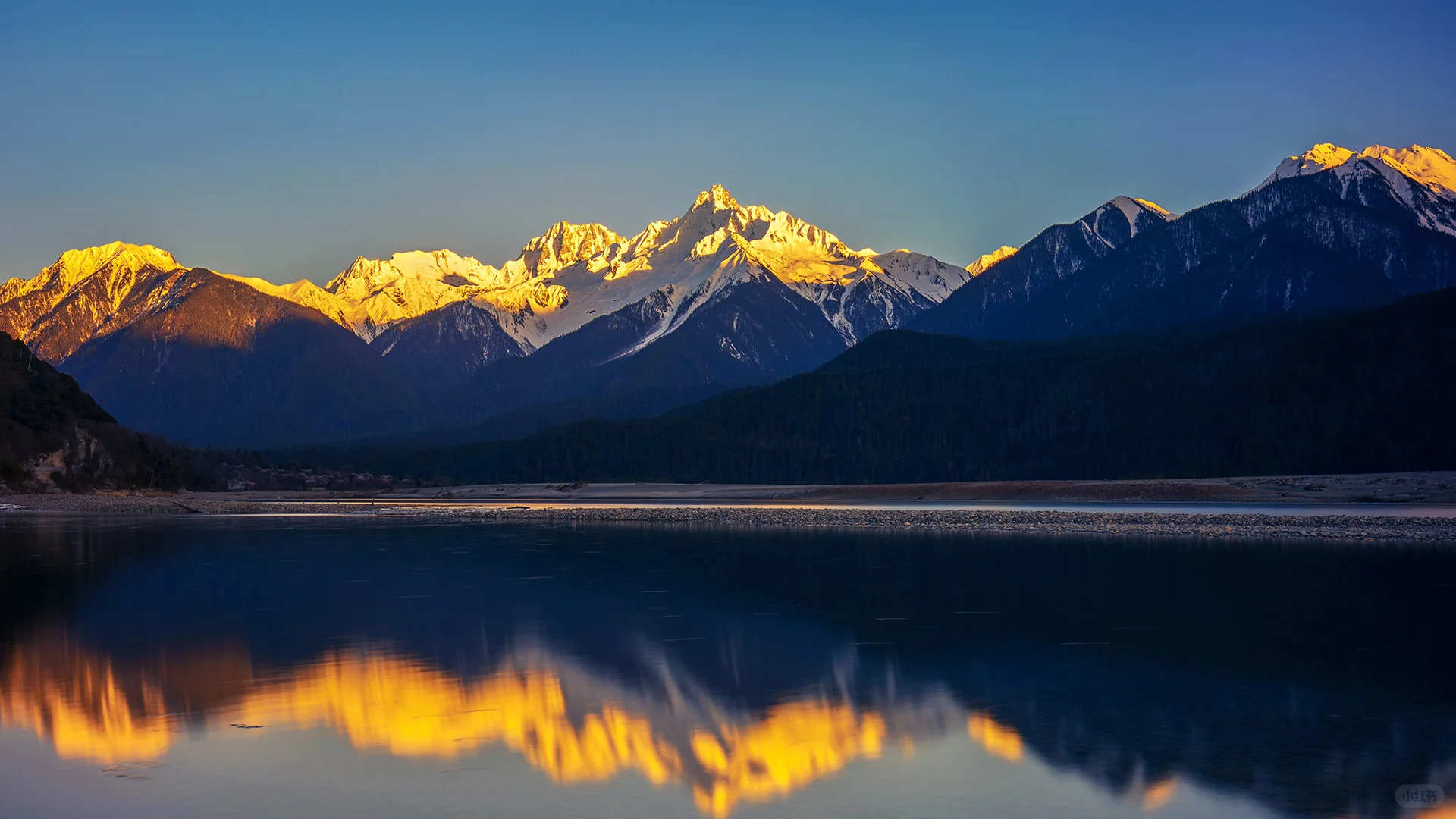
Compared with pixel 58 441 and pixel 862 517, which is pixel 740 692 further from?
pixel 58 441

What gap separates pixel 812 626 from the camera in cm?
3606

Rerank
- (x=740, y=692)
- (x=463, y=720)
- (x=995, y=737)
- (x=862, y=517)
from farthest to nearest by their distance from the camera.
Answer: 1. (x=862, y=517)
2. (x=740, y=692)
3. (x=463, y=720)
4. (x=995, y=737)

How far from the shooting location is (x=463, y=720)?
79.7 ft

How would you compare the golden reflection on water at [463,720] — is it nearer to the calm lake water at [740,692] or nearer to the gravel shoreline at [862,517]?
the calm lake water at [740,692]

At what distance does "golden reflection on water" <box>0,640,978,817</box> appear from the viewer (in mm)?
21156

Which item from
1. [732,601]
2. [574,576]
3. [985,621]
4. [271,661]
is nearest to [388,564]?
[574,576]

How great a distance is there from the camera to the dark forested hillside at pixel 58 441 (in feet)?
433

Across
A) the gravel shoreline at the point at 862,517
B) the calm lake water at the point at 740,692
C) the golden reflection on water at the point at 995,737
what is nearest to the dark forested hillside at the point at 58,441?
the gravel shoreline at the point at 862,517

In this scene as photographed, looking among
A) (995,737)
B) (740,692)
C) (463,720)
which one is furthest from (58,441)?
(995,737)

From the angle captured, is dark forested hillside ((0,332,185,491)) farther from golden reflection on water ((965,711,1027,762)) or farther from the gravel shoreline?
golden reflection on water ((965,711,1027,762))

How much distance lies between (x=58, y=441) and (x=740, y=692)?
132 metres

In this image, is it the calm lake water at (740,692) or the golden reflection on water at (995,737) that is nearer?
the calm lake water at (740,692)

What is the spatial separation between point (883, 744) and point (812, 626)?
540 inches

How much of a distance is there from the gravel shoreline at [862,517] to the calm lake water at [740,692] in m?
15.7
